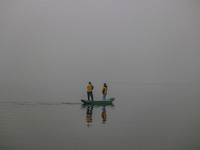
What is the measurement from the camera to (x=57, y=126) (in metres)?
13.8

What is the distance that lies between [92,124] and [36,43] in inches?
3727

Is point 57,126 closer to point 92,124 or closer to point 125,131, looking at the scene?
point 92,124

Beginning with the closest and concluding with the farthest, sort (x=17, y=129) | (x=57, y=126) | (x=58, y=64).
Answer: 1. (x=17, y=129)
2. (x=57, y=126)
3. (x=58, y=64)

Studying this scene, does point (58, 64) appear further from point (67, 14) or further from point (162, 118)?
point (162, 118)

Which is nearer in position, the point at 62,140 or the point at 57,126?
the point at 62,140

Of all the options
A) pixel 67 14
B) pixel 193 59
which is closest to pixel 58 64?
pixel 67 14

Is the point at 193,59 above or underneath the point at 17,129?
above

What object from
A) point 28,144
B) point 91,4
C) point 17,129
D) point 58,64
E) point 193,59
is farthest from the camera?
point 58,64

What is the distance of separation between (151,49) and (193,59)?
12.1 metres

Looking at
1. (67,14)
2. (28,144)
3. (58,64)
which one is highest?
(67,14)

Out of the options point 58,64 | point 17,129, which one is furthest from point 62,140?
point 58,64

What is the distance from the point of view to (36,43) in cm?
10669

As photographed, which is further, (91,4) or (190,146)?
(91,4)

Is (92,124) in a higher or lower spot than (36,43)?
lower
